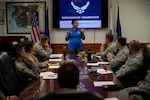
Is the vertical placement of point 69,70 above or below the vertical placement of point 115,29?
below

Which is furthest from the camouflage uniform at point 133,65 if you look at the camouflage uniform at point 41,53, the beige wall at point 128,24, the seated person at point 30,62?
the beige wall at point 128,24

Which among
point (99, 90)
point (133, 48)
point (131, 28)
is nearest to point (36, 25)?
point (131, 28)

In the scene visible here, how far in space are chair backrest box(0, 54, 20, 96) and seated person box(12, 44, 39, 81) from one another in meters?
0.23

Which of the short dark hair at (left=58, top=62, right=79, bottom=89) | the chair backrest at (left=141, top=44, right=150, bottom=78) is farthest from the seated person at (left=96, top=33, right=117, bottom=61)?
the short dark hair at (left=58, top=62, right=79, bottom=89)

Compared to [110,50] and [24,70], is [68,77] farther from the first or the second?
[110,50]

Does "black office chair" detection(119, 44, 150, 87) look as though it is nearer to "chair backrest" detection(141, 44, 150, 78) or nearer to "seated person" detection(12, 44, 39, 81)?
"chair backrest" detection(141, 44, 150, 78)

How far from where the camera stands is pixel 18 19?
8016mm

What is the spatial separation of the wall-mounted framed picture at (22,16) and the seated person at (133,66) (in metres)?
4.25

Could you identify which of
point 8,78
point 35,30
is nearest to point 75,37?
point 35,30

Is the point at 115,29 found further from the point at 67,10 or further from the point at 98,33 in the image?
the point at 67,10

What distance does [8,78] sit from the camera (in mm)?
3289

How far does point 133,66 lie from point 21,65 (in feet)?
5.53

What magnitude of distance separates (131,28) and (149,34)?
1.86ft

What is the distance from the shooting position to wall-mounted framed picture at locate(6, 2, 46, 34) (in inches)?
311
